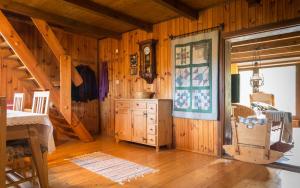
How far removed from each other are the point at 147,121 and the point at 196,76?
119 cm

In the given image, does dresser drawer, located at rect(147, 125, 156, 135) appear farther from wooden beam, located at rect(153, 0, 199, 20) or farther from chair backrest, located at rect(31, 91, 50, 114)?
wooden beam, located at rect(153, 0, 199, 20)

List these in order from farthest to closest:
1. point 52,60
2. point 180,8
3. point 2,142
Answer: point 52,60 < point 180,8 < point 2,142

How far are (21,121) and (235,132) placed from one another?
2686mm

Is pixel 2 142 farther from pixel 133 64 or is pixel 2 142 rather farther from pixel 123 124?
pixel 133 64

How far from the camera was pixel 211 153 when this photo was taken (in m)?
3.62

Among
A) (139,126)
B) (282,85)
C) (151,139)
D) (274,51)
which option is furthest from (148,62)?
(282,85)

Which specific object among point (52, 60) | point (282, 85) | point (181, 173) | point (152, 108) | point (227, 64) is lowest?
point (181, 173)

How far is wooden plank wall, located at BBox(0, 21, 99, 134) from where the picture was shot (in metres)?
4.44

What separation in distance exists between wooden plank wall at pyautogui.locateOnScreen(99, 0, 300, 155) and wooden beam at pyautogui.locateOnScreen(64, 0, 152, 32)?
10.8 inches

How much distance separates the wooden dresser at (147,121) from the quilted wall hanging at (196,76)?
0.87 ft

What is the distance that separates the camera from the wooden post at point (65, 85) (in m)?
4.30

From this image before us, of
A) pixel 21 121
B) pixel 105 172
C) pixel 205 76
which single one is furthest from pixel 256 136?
pixel 21 121

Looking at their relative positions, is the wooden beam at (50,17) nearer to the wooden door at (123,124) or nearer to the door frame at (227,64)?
the wooden door at (123,124)

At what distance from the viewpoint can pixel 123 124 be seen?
449 centimetres
